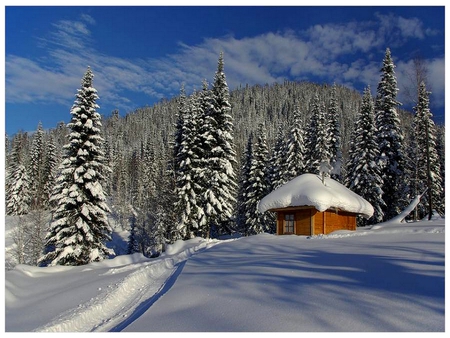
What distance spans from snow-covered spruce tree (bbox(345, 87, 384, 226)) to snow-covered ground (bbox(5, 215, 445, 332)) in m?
17.7

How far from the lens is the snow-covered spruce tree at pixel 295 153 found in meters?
37.8

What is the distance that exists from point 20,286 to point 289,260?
10.5 meters

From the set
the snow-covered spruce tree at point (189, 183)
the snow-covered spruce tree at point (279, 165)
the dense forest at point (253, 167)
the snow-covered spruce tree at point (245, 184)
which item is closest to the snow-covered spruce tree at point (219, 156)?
the dense forest at point (253, 167)

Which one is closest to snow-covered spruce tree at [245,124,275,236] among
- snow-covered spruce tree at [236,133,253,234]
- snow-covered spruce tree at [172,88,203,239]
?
snow-covered spruce tree at [236,133,253,234]

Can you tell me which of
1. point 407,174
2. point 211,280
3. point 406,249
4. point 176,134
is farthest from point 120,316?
point 407,174

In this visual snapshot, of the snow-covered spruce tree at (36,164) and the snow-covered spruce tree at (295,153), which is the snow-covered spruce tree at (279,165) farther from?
the snow-covered spruce tree at (36,164)

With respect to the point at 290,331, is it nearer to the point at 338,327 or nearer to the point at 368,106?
the point at 338,327

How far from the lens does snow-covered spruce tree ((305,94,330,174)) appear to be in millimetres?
37938

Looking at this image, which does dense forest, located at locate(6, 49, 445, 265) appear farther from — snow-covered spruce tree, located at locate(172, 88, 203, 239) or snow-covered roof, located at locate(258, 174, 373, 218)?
snow-covered roof, located at locate(258, 174, 373, 218)

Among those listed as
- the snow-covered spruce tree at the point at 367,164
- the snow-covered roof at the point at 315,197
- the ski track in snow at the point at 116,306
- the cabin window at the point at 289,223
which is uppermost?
the snow-covered spruce tree at the point at 367,164

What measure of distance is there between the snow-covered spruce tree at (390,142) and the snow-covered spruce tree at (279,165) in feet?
34.4

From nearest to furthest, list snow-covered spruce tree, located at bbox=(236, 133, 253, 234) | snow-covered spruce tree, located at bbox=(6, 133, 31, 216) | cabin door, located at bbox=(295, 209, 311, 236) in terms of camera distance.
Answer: cabin door, located at bbox=(295, 209, 311, 236)
snow-covered spruce tree, located at bbox=(236, 133, 253, 234)
snow-covered spruce tree, located at bbox=(6, 133, 31, 216)

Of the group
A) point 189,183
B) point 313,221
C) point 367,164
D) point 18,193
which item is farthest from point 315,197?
point 18,193

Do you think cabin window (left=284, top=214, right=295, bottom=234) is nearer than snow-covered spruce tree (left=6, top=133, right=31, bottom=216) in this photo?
Yes
